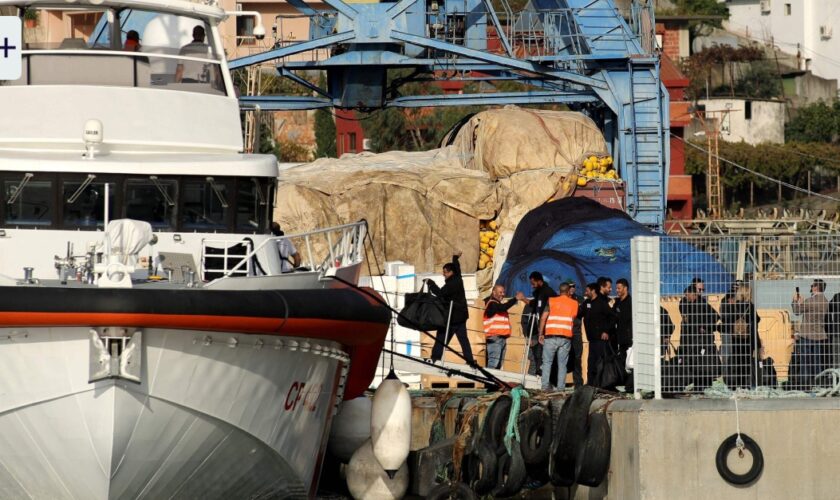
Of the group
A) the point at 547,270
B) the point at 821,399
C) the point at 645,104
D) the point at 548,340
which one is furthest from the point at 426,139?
the point at 821,399

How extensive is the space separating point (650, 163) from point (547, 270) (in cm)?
796

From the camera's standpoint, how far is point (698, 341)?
1337 centimetres

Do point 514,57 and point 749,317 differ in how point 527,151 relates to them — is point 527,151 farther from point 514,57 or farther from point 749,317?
point 749,317

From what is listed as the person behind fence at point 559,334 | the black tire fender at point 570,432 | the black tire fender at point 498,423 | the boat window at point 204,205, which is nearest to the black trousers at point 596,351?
the person behind fence at point 559,334

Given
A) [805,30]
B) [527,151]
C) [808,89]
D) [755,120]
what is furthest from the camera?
[805,30]

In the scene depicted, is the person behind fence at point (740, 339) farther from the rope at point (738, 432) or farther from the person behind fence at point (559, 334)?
the person behind fence at point (559, 334)

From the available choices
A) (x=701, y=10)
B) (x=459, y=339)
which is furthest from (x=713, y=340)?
(x=701, y=10)

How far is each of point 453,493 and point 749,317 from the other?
10.0 feet

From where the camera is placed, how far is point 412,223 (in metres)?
28.5

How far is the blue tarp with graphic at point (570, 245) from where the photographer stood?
2278 cm

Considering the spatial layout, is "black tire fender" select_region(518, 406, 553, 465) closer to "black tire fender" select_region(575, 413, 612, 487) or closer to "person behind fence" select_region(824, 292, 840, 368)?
"black tire fender" select_region(575, 413, 612, 487)

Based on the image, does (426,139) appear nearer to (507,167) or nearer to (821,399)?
(507,167)

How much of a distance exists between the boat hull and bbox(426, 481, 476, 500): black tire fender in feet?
6.05

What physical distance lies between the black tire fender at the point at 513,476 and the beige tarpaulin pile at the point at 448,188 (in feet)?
45.2
